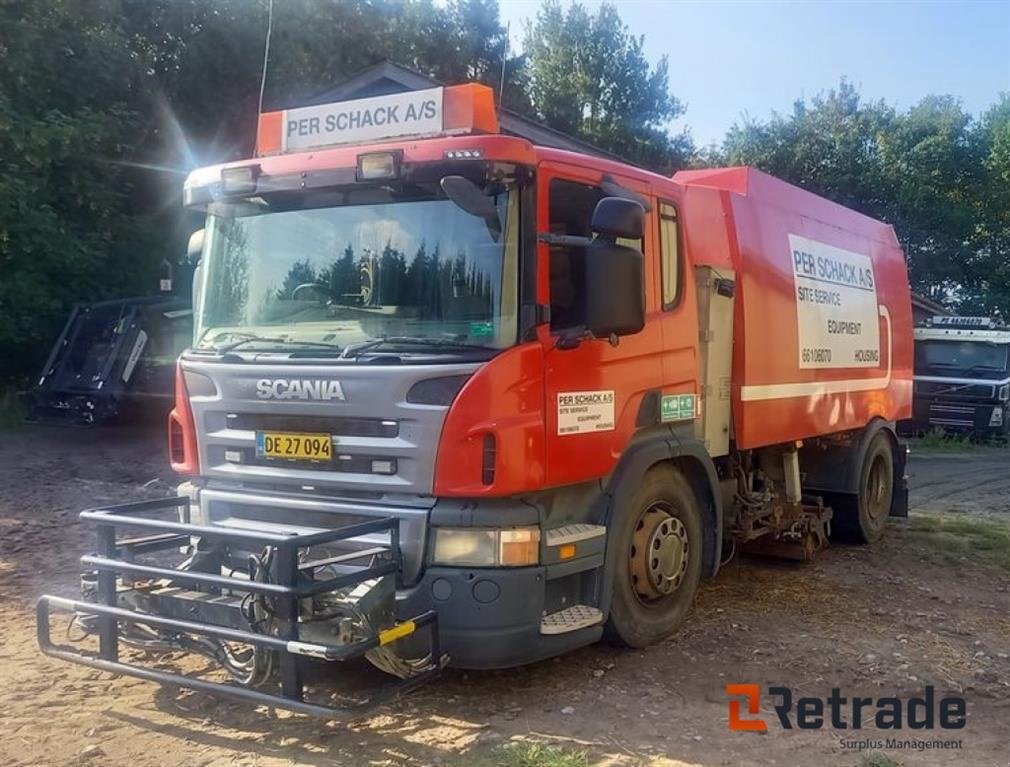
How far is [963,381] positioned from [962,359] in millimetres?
629

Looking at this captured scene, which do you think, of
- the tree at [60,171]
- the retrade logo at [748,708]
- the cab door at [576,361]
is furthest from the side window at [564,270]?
the tree at [60,171]

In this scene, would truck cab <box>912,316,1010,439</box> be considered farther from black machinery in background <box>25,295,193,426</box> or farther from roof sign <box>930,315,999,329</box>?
black machinery in background <box>25,295,193,426</box>

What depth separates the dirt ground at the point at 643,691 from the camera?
4.40 meters

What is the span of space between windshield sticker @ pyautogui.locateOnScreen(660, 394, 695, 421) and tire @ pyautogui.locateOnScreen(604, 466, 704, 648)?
31 centimetres

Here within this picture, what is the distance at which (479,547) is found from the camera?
4.55 metres

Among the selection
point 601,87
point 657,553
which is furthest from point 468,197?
point 601,87

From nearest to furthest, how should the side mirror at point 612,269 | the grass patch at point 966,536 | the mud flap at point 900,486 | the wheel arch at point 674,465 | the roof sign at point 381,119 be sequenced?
1. the side mirror at point 612,269
2. the roof sign at point 381,119
3. the wheel arch at point 674,465
4. the grass patch at point 966,536
5. the mud flap at point 900,486

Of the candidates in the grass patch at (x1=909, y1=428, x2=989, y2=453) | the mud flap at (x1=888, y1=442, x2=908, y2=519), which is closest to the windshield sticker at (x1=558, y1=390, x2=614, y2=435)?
the mud flap at (x1=888, y1=442, x2=908, y2=519)

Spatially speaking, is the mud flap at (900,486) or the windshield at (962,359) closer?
the mud flap at (900,486)

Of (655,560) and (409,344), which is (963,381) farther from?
(409,344)

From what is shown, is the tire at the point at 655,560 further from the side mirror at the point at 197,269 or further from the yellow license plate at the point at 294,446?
the side mirror at the point at 197,269

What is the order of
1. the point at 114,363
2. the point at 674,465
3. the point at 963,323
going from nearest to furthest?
the point at 674,465, the point at 114,363, the point at 963,323

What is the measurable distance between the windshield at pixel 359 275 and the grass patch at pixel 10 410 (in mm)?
11191

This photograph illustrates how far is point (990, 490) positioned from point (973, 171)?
17900 millimetres
